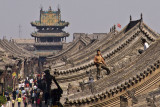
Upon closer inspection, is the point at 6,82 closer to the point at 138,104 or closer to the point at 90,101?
the point at 90,101

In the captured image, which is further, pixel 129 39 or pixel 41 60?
pixel 41 60

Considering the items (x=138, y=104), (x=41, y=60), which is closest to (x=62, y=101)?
(x=138, y=104)

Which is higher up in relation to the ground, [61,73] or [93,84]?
[61,73]

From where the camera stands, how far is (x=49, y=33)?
11512cm

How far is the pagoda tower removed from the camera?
113 metres

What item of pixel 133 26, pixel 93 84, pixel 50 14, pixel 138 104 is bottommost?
pixel 138 104

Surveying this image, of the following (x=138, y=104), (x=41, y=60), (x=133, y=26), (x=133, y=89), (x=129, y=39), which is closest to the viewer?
(x=138, y=104)

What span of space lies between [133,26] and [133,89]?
687 inches

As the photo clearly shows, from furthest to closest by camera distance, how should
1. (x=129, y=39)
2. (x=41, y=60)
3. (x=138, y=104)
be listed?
(x=41, y=60)
(x=129, y=39)
(x=138, y=104)

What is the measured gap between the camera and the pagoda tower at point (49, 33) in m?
113

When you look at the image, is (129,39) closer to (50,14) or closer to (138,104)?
(138,104)

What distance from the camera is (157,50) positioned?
82.0ft

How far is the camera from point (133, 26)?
40.4 metres

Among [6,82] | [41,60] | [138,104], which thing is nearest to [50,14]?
[41,60]
